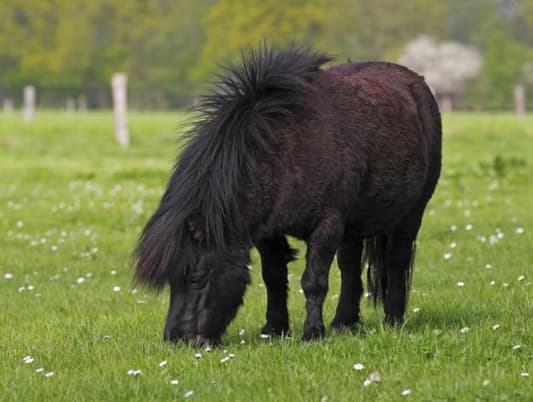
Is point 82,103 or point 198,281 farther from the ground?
point 82,103

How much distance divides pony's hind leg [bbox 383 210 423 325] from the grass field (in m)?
0.17

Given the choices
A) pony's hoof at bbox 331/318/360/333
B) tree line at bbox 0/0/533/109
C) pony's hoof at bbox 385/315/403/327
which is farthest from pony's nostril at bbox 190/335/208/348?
tree line at bbox 0/0/533/109

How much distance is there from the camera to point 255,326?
775cm

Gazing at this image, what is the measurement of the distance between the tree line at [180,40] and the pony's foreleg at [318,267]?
205 feet

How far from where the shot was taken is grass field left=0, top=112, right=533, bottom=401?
5594 mm

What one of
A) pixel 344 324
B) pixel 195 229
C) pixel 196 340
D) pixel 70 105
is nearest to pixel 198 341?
pixel 196 340

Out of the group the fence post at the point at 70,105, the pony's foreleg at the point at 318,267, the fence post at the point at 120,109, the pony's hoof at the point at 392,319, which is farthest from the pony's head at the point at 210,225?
the fence post at the point at 70,105

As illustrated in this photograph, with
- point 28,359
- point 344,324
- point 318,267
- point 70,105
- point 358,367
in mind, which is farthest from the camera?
point 70,105

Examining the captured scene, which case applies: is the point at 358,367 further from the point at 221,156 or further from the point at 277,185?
the point at 221,156

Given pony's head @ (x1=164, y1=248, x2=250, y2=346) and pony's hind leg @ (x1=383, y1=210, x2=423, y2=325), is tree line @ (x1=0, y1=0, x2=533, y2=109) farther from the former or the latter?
pony's head @ (x1=164, y1=248, x2=250, y2=346)

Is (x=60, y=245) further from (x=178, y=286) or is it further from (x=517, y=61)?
(x=517, y=61)

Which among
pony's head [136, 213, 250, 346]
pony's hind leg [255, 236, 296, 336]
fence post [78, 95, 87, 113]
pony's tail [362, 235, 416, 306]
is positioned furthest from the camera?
fence post [78, 95, 87, 113]

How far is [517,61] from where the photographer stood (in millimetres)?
85812

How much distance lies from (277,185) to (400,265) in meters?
1.87
